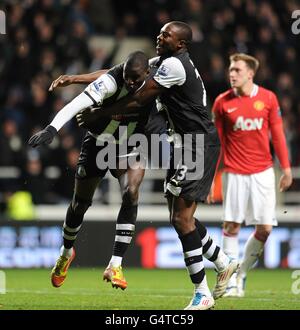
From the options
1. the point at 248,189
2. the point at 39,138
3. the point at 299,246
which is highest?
the point at 39,138

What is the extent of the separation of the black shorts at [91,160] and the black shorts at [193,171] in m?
0.89

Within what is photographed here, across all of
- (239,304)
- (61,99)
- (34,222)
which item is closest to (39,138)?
(239,304)

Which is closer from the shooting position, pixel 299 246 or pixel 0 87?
pixel 299 246

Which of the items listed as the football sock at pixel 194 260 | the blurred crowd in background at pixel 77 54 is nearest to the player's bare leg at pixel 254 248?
the football sock at pixel 194 260

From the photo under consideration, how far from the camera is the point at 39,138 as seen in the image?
7.98 m

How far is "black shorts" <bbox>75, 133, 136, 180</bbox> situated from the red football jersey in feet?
4.28

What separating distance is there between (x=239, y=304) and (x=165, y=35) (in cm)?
251

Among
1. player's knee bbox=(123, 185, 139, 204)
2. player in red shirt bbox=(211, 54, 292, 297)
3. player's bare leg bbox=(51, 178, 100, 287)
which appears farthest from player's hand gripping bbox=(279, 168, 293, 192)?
player's bare leg bbox=(51, 178, 100, 287)

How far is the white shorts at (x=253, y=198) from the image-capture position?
10.2 m

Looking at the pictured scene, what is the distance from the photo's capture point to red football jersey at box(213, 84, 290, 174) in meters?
10.2

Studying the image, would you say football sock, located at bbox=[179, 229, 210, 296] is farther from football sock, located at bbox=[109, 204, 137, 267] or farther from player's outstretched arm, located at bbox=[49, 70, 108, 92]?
player's outstretched arm, located at bbox=[49, 70, 108, 92]

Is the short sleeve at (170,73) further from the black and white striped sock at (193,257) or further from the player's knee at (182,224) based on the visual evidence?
the black and white striped sock at (193,257)

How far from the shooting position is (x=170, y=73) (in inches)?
327

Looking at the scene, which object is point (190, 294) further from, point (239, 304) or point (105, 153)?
point (105, 153)
